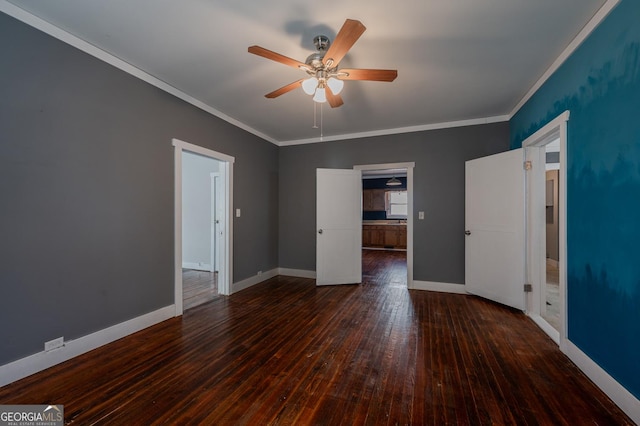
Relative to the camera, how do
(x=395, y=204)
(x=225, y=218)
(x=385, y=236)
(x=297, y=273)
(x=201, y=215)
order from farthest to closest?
(x=395, y=204)
(x=385, y=236)
(x=201, y=215)
(x=297, y=273)
(x=225, y=218)

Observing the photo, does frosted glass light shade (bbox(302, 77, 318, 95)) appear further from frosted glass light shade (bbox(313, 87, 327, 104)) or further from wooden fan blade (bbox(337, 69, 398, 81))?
wooden fan blade (bbox(337, 69, 398, 81))

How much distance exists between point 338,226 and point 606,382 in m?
3.46

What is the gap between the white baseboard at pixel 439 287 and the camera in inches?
163

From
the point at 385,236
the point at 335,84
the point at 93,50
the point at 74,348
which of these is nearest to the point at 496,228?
the point at 335,84

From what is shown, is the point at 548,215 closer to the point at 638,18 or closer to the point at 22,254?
the point at 638,18

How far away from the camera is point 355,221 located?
4.73 m

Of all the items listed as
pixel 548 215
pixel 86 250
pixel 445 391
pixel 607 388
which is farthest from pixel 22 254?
pixel 548 215

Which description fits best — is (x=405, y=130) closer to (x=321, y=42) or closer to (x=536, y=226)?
(x=536, y=226)

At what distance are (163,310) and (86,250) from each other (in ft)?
3.60

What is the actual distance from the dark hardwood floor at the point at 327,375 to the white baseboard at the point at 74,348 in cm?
6

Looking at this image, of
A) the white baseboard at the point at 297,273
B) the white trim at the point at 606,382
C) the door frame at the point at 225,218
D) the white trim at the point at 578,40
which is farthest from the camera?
the white baseboard at the point at 297,273

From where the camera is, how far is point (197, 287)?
14.4 feet

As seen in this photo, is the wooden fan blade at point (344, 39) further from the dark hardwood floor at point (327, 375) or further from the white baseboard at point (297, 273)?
the white baseboard at point (297, 273)

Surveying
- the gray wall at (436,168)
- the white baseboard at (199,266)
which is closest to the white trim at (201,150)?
the gray wall at (436,168)
